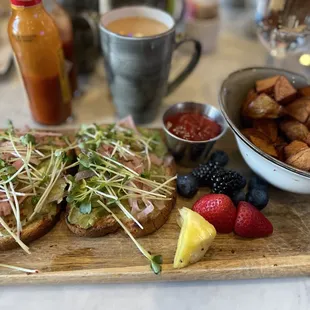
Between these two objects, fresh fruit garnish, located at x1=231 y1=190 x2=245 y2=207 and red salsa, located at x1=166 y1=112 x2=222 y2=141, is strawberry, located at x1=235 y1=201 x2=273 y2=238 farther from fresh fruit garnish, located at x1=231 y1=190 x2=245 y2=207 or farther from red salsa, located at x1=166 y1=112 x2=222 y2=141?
red salsa, located at x1=166 y1=112 x2=222 y2=141

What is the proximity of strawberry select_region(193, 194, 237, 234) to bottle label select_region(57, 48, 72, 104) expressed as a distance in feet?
2.39

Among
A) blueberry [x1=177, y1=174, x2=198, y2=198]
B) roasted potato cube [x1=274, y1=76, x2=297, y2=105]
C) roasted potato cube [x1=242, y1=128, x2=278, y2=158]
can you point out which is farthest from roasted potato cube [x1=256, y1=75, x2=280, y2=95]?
blueberry [x1=177, y1=174, x2=198, y2=198]

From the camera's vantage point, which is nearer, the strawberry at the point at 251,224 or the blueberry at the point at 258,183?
the strawberry at the point at 251,224

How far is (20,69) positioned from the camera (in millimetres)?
1365

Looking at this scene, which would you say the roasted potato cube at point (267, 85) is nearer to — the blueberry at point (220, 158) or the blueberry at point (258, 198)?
the blueberry at point (220, 158)

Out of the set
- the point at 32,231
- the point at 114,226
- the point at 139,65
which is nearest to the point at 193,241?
the point at 114,226

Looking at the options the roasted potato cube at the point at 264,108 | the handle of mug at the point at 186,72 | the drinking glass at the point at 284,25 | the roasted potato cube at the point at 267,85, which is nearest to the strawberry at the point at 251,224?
the roasted potato cube at the point at 264,108

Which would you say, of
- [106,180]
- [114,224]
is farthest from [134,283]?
[106,180]

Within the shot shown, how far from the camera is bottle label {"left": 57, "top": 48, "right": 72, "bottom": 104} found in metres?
1.39

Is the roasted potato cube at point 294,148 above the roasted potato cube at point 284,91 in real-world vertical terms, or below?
below

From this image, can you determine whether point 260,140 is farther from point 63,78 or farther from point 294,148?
point 63,78

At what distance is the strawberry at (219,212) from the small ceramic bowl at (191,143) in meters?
0.22

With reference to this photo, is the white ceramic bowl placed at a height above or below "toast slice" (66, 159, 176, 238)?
above

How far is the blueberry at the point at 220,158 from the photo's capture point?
129 centimetres
